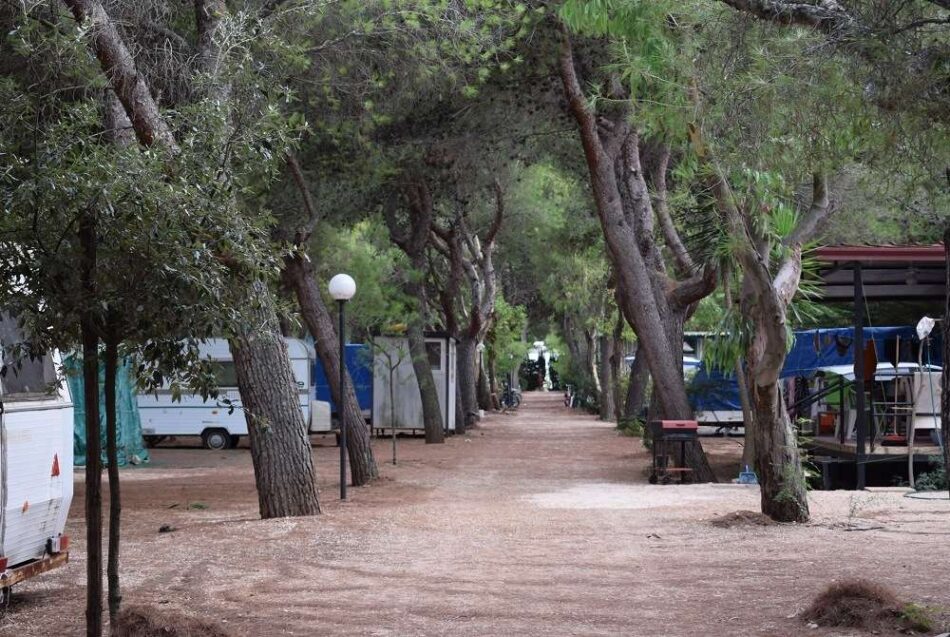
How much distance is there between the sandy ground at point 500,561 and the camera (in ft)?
26.0

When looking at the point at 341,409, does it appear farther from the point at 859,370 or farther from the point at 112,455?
the point at 112,455

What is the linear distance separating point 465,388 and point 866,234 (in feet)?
52.3

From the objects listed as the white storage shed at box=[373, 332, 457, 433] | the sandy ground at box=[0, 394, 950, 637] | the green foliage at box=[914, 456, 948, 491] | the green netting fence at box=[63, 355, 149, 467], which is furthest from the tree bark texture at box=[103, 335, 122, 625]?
the white storage shed at box=[373, 332, 457, 433]

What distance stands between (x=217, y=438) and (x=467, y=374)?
431 inches

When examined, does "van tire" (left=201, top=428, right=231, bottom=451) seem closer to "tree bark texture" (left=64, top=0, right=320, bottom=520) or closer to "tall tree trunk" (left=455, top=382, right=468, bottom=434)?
"tall tree trunk" (left=455, top=382, right=468, bottom=434)

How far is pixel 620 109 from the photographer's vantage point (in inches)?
767

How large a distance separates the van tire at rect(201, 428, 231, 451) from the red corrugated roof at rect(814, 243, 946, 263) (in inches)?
653

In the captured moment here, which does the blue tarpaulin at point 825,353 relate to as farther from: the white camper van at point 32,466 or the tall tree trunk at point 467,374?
the white camper van at point 32,466

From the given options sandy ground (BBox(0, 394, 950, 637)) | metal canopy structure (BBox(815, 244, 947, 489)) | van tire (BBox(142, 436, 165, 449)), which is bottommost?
sandy ground (BBox(0, 394, 950, 637))

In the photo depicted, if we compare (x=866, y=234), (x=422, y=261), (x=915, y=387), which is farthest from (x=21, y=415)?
(x=422, y=261)

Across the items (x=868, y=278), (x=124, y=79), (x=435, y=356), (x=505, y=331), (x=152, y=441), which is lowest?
(x=152, y=441)

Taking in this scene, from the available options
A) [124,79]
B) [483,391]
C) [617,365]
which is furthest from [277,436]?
[483,391]

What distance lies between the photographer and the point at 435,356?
3219 cm

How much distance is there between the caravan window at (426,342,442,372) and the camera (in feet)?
105
